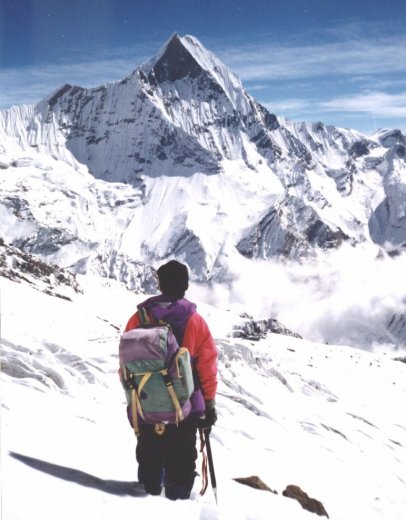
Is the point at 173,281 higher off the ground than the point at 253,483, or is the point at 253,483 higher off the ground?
the point at 173,281

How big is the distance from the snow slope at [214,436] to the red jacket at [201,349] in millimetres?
1362

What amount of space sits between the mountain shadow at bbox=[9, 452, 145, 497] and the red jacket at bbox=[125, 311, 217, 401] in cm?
143

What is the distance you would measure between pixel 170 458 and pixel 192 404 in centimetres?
70

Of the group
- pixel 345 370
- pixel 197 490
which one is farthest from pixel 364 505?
pixel 345 370

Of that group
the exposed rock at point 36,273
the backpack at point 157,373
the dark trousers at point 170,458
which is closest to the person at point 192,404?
the dark trousers at point 170,458

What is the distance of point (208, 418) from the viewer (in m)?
6.76

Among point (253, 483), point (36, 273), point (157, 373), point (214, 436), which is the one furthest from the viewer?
point (36, 273)

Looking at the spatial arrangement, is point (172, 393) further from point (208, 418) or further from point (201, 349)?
point (208, 418)

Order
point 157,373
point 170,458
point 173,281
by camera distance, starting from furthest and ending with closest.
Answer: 1. point 173,281
2. point 170,458
3. point 157,373

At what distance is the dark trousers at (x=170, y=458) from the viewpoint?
21.8 ft

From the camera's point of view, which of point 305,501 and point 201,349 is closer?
point 201,349

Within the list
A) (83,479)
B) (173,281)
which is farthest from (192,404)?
(83,479)

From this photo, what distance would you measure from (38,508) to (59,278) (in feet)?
187

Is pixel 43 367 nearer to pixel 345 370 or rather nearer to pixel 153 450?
pixel 153 450
